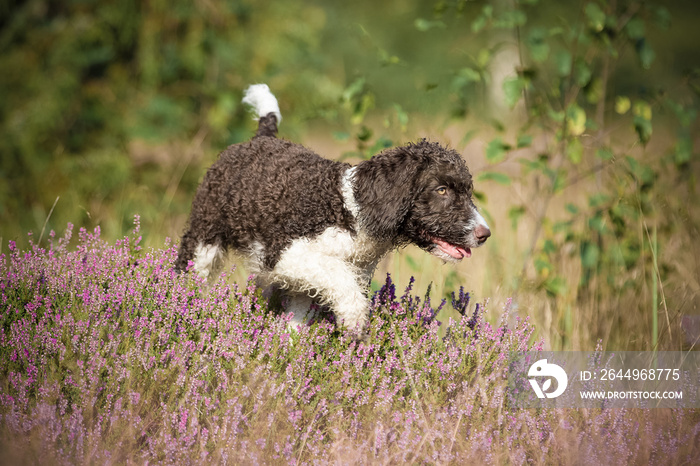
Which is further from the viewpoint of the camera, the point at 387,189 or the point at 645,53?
the point at 645,53

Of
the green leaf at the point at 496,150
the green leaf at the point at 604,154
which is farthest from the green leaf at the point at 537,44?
the green leaf at the point at 604,154

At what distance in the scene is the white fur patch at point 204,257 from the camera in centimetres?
459

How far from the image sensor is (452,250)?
387 centimetres

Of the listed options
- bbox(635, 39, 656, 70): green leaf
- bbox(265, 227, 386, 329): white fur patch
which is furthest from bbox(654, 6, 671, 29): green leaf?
bbox(265, 227, 386, 329): white fur patch

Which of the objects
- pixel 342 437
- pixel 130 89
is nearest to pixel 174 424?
pixel 342 437

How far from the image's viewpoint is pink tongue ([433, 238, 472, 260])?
385 cm

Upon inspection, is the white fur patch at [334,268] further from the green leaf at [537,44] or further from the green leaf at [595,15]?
the green leaf at [595,15]

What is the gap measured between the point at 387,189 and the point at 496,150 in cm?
146

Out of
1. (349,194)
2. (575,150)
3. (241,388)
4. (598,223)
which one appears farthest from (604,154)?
(241,388)

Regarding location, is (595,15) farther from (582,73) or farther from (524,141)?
(524,141)

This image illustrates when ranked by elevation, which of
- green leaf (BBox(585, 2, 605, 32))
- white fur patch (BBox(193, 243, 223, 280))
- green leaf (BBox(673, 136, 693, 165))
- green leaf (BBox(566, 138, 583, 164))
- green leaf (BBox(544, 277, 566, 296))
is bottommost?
green leaf (BBox(544, 277, 566, 296))

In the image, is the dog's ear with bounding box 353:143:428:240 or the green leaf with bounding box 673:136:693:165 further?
the green leaf with bounding box 673:136:693:165

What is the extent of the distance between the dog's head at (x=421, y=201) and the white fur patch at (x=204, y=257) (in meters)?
1.30

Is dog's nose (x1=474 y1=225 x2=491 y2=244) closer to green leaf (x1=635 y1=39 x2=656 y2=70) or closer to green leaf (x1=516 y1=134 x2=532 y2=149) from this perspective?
green leaf (x1=516 y1=134 x2=532 y2=149)
